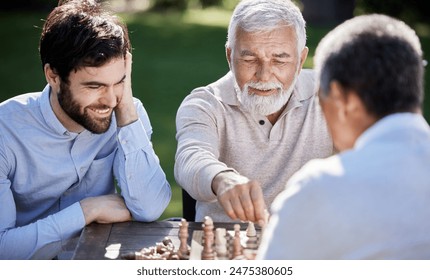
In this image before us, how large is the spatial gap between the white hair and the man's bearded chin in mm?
241

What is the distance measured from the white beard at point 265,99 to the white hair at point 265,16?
24 centimetres

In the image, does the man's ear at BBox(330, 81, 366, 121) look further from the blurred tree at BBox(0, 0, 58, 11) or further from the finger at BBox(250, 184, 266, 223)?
the blurred tree at BBox(0, 0, 58, 11)

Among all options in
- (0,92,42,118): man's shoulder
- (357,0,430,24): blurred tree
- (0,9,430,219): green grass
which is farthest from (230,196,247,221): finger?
(357,0,430,24): blurred tree

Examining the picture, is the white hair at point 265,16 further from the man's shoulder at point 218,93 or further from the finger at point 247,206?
the finger at point 247,206

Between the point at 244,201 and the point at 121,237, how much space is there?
0.50 m

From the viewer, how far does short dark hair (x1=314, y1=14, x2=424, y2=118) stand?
79.5 inches

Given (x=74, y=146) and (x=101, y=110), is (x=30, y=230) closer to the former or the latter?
(x=74, y=146)

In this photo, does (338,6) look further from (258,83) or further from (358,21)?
(358,21)

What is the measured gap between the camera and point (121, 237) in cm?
297

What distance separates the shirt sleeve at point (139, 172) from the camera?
10.9 ft

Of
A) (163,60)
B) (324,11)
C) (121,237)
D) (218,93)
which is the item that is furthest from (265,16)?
(324,11)

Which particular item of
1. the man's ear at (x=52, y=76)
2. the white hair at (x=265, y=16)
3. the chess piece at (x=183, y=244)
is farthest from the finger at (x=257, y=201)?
the man's ear at (x=52, y=76)

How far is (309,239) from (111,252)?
3.39 feet
